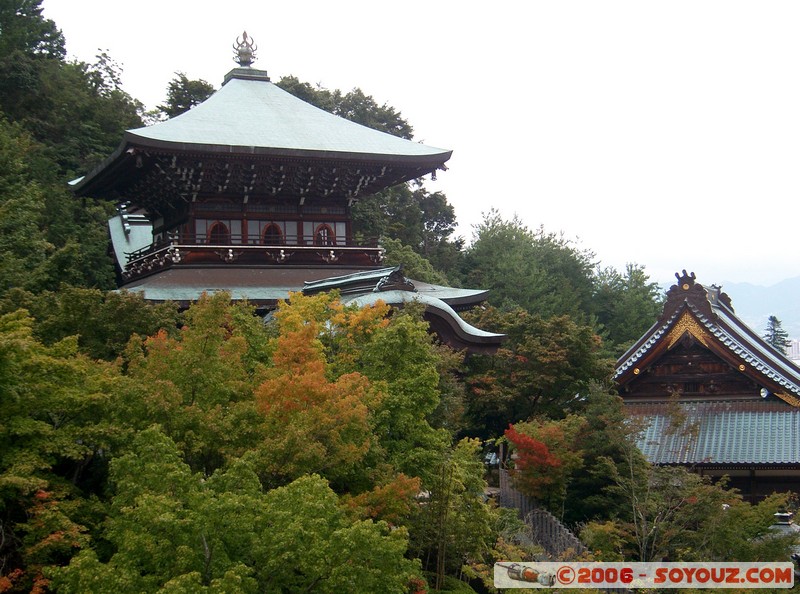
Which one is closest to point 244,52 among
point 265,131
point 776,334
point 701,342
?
point 265,131

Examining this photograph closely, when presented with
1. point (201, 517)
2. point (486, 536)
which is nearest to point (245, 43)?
point (486, 536)

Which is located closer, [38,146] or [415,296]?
[415,296]

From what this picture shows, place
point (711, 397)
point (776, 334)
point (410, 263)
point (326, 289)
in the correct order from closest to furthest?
1. point (711, 397)
2. point (326, 289)
3. point (410, 263)
4. point (776, 334)

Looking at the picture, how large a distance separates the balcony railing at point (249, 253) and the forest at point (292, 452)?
2.57m

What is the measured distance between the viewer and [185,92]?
5128 centimetres

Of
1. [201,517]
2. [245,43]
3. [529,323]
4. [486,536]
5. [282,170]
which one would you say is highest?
[245,43]

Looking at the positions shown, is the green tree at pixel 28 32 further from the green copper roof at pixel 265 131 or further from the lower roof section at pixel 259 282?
the lower roof section at pixel 259 282

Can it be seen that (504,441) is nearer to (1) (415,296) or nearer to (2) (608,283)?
(1) (415,296)

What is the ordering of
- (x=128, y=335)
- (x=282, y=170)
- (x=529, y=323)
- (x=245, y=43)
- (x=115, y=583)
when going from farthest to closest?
1. (x=245, y=43)
2. (x=282, y=170)
3. (x=529, y=323)
4. (x=128, y=335)
5. (x=115, y=583)

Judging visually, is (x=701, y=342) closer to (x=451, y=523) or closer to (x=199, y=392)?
(x=451, y=523)

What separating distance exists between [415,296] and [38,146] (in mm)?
19772

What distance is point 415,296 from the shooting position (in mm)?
27578

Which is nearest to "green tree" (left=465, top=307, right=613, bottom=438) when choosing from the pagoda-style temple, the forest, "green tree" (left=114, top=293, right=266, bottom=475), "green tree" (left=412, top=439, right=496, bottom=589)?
the forest

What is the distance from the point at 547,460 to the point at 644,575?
5381mm
